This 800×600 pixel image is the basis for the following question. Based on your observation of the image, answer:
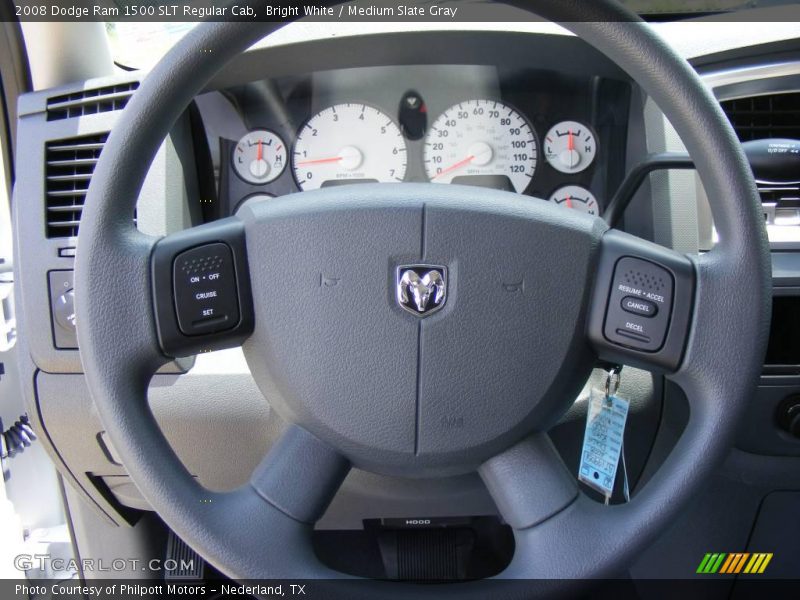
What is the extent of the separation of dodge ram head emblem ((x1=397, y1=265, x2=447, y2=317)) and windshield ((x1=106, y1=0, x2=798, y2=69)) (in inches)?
28.6

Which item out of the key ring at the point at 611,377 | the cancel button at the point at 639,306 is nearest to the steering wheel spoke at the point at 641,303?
the cancel button at the point at 639,306

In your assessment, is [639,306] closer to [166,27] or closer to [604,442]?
[604,442]

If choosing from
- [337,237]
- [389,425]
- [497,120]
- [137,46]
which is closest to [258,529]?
[389,425]

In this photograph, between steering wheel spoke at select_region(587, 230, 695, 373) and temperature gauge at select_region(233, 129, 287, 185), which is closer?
steering wheel spoke at select_region(587, 230, 695, 373)

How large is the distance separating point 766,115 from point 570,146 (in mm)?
330

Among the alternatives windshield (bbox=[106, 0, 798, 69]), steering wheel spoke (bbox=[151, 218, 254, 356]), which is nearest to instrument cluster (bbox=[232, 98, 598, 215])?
windshield (bbox=[106, 0, 798, 69])

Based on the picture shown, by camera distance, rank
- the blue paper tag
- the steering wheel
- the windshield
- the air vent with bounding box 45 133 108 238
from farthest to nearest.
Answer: the windshield
the air vent with bounding box 45 133 108 238
the blue paper tag
the steering wheel

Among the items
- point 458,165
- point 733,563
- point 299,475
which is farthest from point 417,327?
point 733,563

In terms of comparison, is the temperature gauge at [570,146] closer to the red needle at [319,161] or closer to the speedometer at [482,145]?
the speedometer at [482,145]

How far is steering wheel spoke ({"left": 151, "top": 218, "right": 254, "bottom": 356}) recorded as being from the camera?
0.83m

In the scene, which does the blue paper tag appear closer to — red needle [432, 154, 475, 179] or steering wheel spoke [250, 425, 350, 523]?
steering wheel spoke [250, 425, 350, 523]

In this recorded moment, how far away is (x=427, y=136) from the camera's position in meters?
1.45

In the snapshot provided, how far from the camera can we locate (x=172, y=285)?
832 millimetres

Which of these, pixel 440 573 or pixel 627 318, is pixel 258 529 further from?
pixel 440 573
